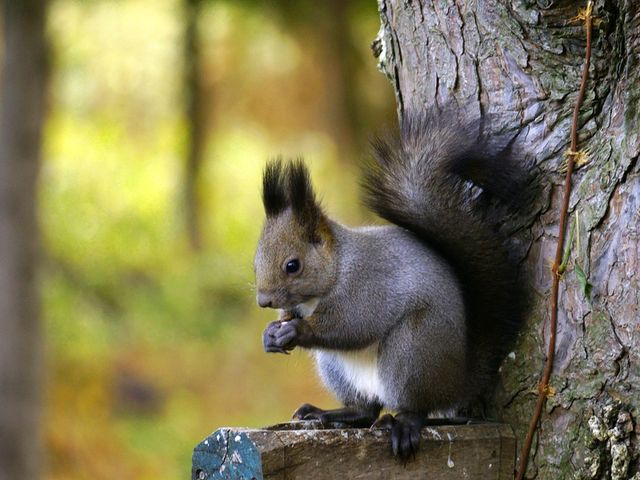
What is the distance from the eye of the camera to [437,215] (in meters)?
1.73

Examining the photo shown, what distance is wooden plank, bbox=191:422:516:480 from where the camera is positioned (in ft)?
4.66

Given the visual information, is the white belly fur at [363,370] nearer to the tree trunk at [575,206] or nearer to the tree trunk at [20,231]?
the tree trunk at [575,206]

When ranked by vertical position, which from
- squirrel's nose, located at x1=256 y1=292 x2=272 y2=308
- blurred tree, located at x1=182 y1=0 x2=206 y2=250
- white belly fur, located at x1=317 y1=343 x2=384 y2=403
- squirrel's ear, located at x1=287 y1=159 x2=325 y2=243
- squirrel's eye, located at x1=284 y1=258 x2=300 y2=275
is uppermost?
blurred tree, located at x1=182 y1=0 x2=206 y2=250

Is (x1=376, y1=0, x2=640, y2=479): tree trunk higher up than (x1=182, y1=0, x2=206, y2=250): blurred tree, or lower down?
lower down

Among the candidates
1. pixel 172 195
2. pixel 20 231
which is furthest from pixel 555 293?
pixel 172 195

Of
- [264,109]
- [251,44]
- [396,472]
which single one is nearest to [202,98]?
[251,44]

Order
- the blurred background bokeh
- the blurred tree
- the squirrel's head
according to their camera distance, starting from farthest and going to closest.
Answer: the blurred tree, the blurred background bokeh, the squirrel's head

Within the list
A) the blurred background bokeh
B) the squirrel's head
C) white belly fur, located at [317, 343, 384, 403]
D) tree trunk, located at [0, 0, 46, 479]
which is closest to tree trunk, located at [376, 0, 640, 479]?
white belly fur, located at [317, 343, 384, 403]

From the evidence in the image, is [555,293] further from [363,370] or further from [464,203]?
[363,370]

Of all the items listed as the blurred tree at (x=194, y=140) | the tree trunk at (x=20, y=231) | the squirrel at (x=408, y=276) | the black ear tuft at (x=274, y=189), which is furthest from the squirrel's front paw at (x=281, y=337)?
the blurred tree at (x=194, y=140)

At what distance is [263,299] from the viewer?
1.76 meters

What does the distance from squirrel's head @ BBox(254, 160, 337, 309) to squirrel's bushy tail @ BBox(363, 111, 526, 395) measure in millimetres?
118

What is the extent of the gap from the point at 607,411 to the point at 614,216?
11.3 inches

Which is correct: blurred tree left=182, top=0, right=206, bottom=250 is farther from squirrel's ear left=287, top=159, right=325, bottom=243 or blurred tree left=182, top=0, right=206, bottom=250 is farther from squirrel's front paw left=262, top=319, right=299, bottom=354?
squirrel's front paw left=262, top=319, right=299, bottom=354
